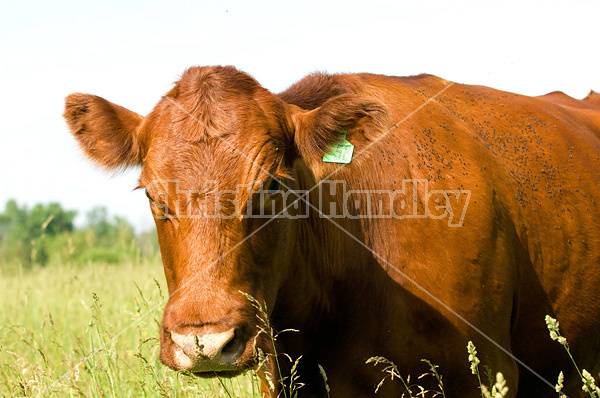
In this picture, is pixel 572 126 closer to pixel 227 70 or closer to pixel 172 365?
pixel 227 70

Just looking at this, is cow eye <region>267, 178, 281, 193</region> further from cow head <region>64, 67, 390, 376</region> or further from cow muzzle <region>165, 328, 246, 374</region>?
cow muzzle <region>165, 328, 246, 374</region>

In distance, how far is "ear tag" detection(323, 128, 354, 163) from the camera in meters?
3.53

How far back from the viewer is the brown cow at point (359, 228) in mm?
2961

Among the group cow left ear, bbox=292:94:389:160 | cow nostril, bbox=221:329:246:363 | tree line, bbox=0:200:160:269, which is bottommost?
tree line, bbox=0:200:160:269

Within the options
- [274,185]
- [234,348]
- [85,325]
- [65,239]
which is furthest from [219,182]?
[65,239]

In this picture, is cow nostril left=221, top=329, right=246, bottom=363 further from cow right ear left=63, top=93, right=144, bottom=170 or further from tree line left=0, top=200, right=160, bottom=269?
tree line left=0, top=200, right=160, bottom=269

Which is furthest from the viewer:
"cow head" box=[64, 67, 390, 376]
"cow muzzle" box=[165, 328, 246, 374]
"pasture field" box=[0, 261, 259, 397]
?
"pasture field" box=[0, 261, 259, 397]

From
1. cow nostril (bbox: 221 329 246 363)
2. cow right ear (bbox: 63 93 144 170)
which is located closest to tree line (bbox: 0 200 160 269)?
cow right ear (bbox: 63 93 144 170)

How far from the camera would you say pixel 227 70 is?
353cm

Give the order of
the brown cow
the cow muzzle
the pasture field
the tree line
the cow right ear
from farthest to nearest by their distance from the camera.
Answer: the tree line, the pasture field, the cow right ear, the brown cow, the cow muzzle

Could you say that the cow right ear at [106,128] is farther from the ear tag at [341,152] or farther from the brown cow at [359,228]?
the ear tag at [341,152]

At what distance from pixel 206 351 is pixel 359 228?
1545 millimetres

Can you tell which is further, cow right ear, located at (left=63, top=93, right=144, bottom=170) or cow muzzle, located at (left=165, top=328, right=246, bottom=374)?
cow right ear, located at (left=63, top=93, right=144, bottom=170)

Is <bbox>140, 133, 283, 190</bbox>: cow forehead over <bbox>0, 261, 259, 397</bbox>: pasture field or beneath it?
over
